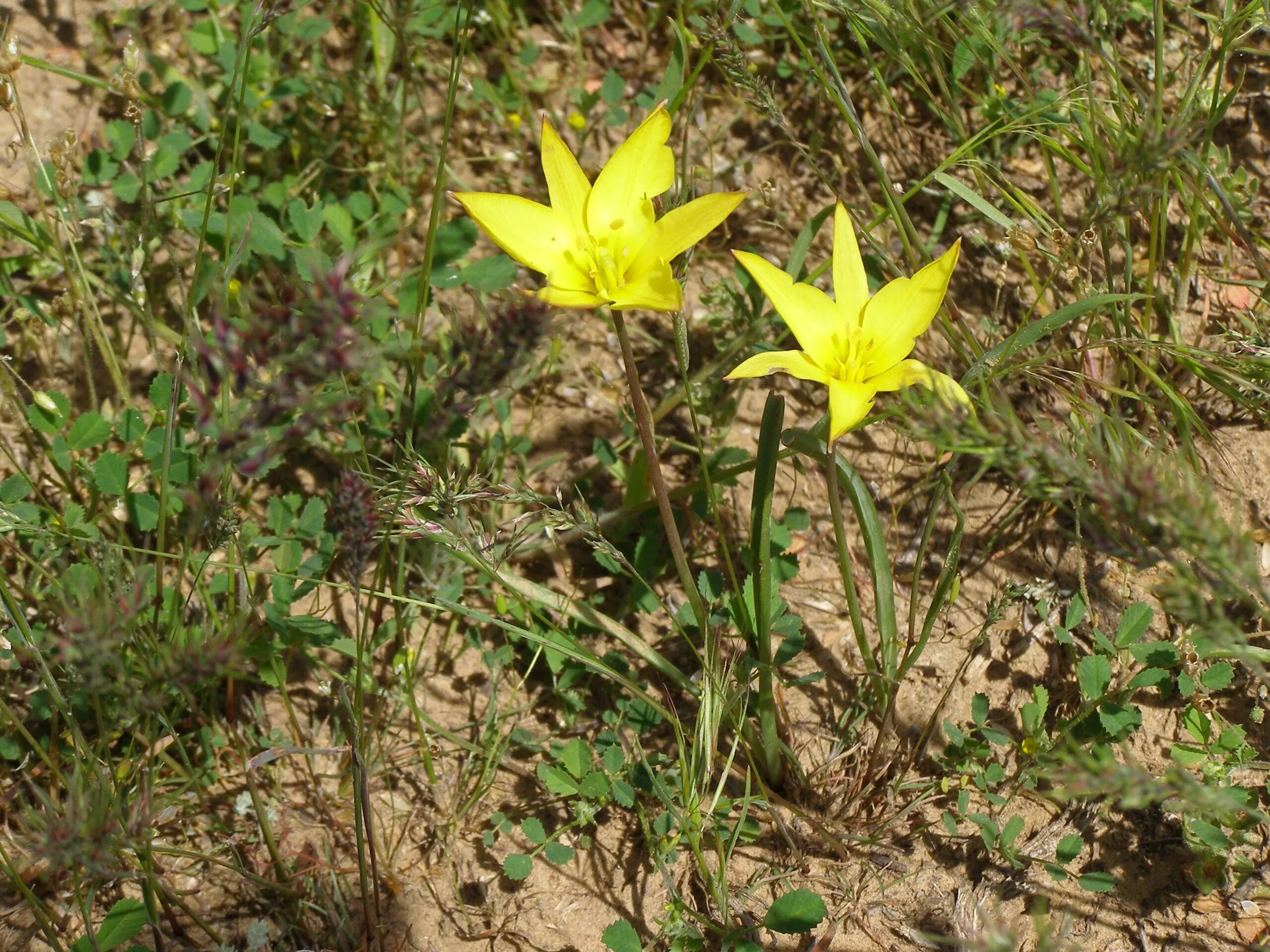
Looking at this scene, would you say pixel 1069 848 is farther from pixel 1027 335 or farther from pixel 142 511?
pixel 142 511

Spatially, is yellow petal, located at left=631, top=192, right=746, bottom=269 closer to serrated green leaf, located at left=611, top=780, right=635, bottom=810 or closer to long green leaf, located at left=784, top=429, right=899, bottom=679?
long green leaf, located at left=784, top=429, right=899, bottom=679

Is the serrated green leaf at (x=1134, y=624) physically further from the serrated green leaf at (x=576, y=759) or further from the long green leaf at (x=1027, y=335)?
the serrated green leaf at (x=576, y=759)

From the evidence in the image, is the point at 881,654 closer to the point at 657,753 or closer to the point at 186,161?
the point at 657,753

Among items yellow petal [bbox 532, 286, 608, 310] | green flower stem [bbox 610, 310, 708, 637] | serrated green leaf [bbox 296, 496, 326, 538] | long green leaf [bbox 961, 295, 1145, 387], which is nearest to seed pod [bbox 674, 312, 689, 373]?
green flower stem [bbox 610, 310, 708, 637]

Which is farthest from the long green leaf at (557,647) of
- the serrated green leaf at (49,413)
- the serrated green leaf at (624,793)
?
the serrated green leaf at (49,413)

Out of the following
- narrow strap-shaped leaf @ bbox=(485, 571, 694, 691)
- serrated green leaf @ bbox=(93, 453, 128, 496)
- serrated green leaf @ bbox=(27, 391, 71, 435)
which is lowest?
narrow strap-shaped leaf @ bbox=(485, 571, 694, 691)

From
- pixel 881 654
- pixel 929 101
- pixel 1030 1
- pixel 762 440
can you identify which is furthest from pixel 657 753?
pixel 929 101
